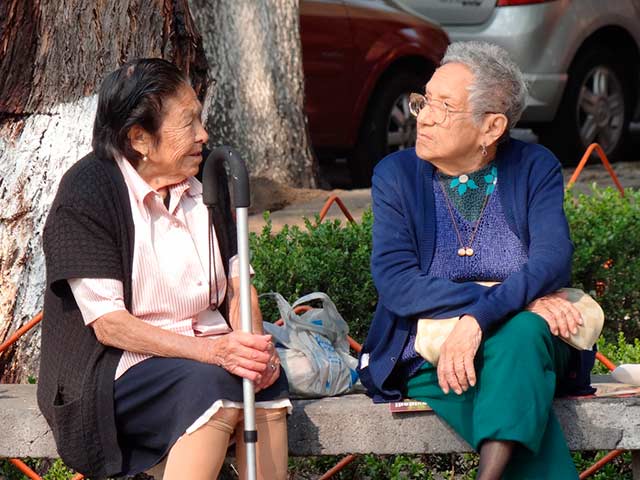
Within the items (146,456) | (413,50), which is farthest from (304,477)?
(413,50)

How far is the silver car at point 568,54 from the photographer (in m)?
10.6

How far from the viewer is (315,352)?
4.46 metres

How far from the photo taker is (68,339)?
13.6 feet

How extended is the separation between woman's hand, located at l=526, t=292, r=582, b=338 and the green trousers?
0.04 meters

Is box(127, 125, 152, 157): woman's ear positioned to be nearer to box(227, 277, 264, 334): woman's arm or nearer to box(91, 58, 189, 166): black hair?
box(91, 58, 189, 166): black hair

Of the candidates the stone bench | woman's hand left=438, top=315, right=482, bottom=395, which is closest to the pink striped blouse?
the stone bench

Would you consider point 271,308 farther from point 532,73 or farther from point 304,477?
point 532,73

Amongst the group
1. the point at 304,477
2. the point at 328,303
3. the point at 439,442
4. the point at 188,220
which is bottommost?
the point at 304,477

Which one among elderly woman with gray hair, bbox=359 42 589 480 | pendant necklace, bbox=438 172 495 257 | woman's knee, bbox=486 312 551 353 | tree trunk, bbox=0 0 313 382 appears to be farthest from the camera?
tree trunk, bbox=0 0 313 382

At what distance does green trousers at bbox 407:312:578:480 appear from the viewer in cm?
391

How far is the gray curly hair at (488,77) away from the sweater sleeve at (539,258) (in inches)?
8.8

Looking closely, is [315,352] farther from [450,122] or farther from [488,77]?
[488,77]

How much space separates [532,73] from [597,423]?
258 inches

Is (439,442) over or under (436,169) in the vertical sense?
under
